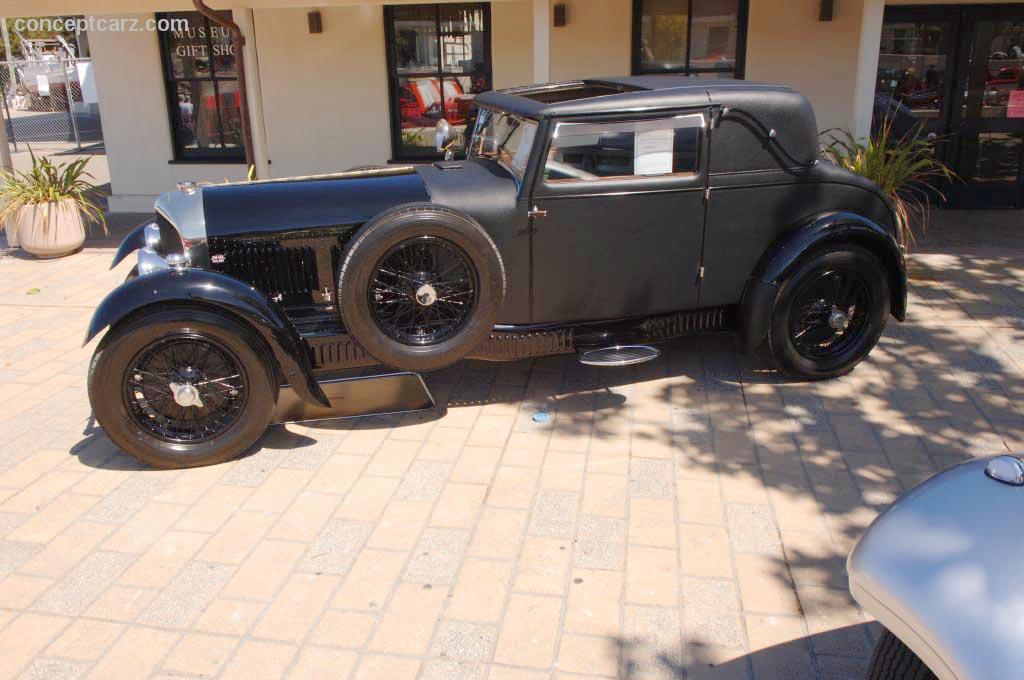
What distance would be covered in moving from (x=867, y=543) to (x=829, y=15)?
7.89m

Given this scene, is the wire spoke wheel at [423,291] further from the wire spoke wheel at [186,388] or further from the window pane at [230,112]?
the window pane at [230,112]

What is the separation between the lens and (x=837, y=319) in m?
5.14

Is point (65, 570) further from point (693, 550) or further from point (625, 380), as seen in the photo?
point (625, 380)

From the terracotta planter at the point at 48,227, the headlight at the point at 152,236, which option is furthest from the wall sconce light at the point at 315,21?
the headlight at the point at 152,236

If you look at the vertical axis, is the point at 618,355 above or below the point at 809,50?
below

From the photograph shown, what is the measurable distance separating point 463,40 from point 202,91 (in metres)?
3.35

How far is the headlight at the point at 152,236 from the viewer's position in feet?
15.4

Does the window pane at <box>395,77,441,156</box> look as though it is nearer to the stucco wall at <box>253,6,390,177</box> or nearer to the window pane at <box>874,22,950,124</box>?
the stucco wall at <box>253,6,390,177</box>

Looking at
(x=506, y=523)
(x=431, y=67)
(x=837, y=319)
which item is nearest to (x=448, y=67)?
(x=431, y=67)

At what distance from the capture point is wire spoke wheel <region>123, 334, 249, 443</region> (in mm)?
4203

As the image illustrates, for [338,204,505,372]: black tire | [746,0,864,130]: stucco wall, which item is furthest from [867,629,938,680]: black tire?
[746,0,864,130]: stucco wall

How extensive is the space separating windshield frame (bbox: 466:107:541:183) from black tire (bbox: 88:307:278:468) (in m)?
1.71

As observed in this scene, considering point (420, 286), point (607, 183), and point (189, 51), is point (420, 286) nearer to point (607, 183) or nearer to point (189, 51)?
point (607, 183)

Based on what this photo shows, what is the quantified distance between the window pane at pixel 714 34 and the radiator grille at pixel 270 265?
6156 mm
